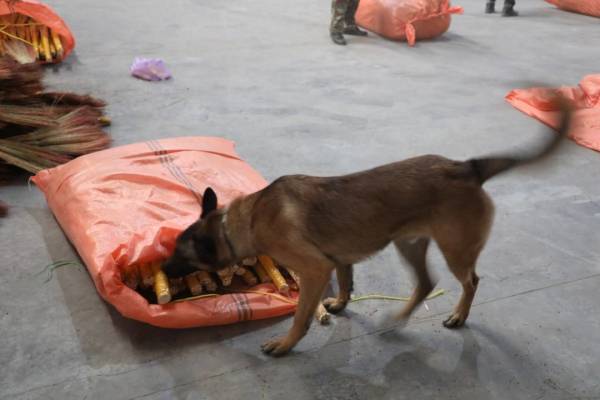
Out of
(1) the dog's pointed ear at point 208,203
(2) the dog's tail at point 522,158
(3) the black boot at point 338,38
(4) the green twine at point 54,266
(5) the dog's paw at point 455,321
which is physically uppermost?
(2) the dog's tail at point 522,158

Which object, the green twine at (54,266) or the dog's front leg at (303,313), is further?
the green twine at (54,266)

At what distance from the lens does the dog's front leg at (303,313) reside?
8.37 ft

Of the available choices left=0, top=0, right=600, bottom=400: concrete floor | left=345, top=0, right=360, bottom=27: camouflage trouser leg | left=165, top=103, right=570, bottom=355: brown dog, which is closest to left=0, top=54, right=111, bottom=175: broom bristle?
left=0, top=0, right=600, bottom=400: concrete floor

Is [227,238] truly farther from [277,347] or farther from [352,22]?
[352,22]

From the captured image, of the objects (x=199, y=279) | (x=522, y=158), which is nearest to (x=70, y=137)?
(x=199, y=279)

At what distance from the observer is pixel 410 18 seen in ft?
26.3

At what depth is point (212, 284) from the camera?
2951 mm

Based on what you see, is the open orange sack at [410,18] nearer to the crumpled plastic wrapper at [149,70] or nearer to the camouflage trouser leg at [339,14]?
the camouflage trouser leg at [339,14]

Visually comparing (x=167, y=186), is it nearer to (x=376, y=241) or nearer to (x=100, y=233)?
(x=100, y=233)

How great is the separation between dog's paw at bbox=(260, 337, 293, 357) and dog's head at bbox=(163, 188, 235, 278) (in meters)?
0.42

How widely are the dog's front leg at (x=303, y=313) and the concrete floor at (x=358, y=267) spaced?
0.22ft

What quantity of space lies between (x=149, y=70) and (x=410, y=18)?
148 inches

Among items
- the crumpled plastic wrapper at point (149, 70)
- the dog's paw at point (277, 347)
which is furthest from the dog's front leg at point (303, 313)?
the crumpled plastic wrapper at point (149, 70)

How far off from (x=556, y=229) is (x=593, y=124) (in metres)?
2.02
